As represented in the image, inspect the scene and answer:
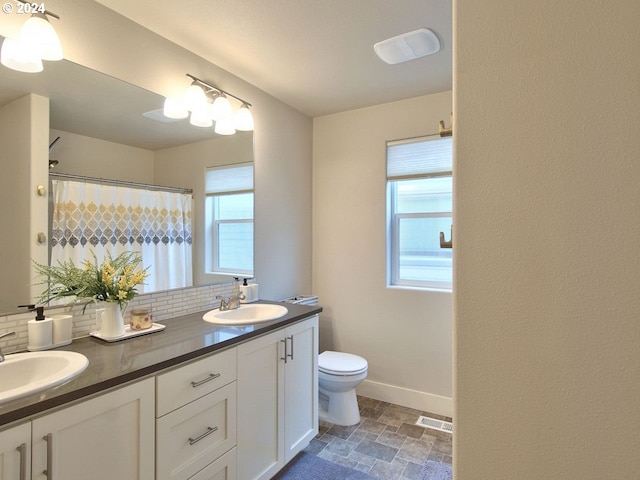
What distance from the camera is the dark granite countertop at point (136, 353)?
3.23ft

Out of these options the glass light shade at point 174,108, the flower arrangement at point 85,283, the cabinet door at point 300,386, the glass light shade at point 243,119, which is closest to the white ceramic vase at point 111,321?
the flower arrangement at point 85,283

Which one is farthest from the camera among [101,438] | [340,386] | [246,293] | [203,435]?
[340,386]

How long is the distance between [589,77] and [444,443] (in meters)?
2.39

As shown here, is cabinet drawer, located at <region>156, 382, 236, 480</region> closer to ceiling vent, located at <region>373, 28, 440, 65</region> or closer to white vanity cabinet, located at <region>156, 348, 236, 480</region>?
white vanity cabinet, located at <region>156, 348, 236, 480</region>

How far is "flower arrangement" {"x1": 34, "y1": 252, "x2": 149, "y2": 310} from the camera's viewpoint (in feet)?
4.84

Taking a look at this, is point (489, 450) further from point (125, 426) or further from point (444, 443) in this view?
point (444, 443)

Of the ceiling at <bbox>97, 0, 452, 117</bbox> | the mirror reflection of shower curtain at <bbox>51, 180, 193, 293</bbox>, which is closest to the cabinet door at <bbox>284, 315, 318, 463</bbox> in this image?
the mirror reflection of shower curtain at <bbox>51, 180, 193, 293</bbox>

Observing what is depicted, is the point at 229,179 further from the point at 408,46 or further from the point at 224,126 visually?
the point at 408,46

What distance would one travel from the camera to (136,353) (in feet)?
4.52

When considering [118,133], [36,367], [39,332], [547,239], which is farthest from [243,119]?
[547,239]

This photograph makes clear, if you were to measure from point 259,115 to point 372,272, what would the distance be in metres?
1.56

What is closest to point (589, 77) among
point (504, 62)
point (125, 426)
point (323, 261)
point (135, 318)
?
point (504, 62)

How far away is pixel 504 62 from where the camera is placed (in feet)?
2.21

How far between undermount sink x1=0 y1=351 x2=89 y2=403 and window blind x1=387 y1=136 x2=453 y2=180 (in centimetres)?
240
